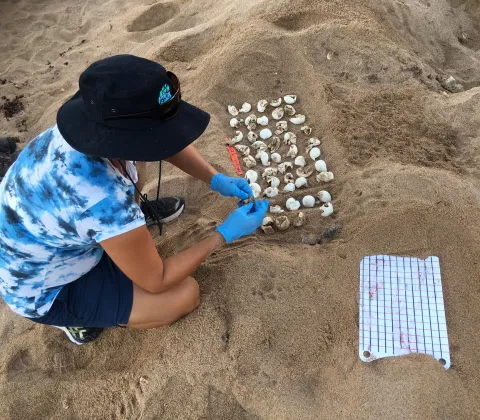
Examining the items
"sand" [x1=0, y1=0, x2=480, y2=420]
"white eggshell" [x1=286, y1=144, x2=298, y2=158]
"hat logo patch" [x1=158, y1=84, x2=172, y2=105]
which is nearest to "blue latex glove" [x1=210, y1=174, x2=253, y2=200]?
"sand" [x1=0, y1=0, x2=480, y2=420]

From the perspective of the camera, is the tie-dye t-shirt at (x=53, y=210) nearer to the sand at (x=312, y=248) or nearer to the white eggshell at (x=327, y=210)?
the sand at (x=312, y=248)

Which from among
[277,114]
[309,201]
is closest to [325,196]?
[309,201]

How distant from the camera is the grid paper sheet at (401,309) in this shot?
1632 millimetres

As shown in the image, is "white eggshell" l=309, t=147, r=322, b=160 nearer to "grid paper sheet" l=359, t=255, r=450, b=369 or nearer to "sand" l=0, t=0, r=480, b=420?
"sand" l=0, t=0, r=480, b=420

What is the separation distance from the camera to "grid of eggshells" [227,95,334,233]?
223 centimetres

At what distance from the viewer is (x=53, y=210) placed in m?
1.33

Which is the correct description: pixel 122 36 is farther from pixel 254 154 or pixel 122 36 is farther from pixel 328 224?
pixel 328 224

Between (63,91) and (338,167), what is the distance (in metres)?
2.24

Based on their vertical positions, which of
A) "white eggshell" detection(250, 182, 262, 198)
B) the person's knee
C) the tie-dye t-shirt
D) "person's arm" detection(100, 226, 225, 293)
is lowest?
"white eggshell" detection(250, 182, 262, 198)

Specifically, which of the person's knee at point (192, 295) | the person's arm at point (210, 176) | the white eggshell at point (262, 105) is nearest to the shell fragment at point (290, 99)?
the white eggshell at point (262, 105)

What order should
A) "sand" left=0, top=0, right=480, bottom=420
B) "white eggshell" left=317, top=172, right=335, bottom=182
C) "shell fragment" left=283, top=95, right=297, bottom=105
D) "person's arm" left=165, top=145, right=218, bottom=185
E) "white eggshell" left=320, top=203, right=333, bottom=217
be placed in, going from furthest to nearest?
"shell fragment" left=283, top=95, right=297, bottom=105, "white eggshell" left=317, top=172, right=335, bottom=182, "white eggshell" left=320, top=203, right=333, bottom=217, "person's arm" left=165, top=145, right=218, bottom=185, "sand" left=0, top=0, right=480, bottom=420

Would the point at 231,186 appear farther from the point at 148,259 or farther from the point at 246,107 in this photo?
the point at 246,107

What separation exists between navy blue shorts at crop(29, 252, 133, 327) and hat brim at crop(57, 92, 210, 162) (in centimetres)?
67

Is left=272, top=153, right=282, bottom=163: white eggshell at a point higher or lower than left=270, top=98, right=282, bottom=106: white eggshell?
lower
